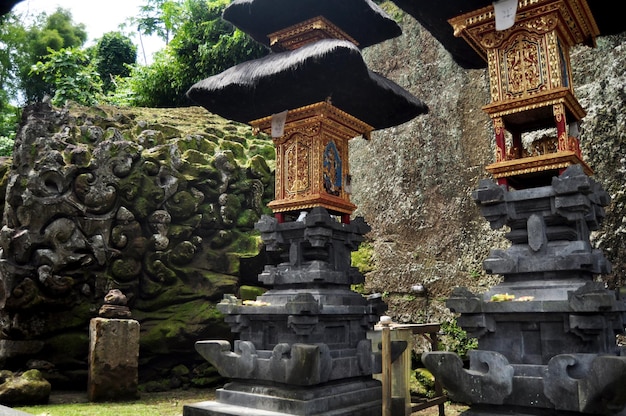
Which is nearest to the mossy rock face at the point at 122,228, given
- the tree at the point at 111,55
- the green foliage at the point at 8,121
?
the green foliage at the point at 8,121

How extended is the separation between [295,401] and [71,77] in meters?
16.3

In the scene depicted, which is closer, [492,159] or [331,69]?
[331,69]

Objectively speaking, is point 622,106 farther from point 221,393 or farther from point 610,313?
point 221,393

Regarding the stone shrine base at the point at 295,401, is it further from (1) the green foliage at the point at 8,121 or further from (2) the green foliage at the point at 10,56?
(2) the green foliage at the point at 10,56

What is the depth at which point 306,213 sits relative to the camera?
7809 millimetres

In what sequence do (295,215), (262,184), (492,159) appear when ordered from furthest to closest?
1. (262,184)
2. (492,159)
3. (295,215)

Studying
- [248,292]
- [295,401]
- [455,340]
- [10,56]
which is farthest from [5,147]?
[455,340]

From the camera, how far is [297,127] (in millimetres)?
8008

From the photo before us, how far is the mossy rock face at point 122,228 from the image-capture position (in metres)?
9.84

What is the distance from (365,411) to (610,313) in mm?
3582

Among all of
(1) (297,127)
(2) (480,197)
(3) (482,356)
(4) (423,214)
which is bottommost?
(3) (482,356)

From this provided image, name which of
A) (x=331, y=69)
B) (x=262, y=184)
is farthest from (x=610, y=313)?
(x=262, y=184)

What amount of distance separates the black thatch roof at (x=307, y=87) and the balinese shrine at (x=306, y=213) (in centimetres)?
2

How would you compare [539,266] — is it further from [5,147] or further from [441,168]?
[5,147]
